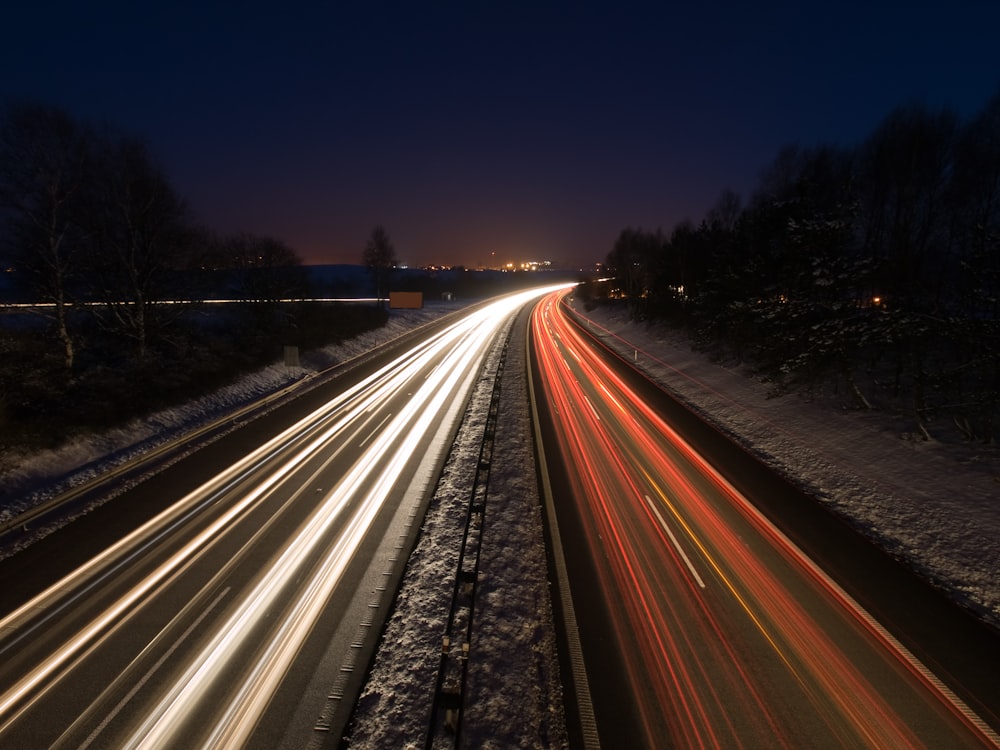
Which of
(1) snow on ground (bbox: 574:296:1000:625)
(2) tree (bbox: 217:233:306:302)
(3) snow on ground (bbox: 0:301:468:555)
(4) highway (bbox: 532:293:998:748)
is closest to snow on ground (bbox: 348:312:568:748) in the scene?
(4) highway (bbox: 532:293:998:748)

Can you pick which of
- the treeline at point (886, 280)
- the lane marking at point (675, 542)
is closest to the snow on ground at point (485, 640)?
the lane marking at point (675, 542)

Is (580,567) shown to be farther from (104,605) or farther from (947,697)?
(104,605)

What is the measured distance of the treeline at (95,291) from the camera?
15.7 m

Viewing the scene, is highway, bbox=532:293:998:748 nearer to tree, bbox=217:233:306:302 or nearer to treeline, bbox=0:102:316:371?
treeline, bbox=0:102:316:371

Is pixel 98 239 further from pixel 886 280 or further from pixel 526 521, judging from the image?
pixel 886 280

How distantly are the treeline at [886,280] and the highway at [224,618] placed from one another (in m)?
15.5

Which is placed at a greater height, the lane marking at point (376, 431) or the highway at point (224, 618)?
the lane marking at point (376, 431)

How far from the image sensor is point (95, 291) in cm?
1950

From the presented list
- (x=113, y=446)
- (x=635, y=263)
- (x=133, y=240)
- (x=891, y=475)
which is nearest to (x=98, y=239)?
(x=133, y=240)

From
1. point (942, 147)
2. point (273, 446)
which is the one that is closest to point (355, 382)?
point (273, 446)

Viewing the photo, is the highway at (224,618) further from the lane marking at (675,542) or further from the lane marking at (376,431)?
the lane marking at (675,542)

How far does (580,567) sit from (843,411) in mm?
15541

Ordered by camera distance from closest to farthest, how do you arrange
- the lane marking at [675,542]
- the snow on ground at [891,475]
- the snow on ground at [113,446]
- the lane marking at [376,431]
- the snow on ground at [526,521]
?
the snow on ground at [526,521] < the lane marking at [675,542] < the snow on ground at [891,475] < the snow on ground at [113,446] < the lane marking at [376,431]

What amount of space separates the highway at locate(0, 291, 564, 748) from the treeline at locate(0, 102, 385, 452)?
7.68 meters
